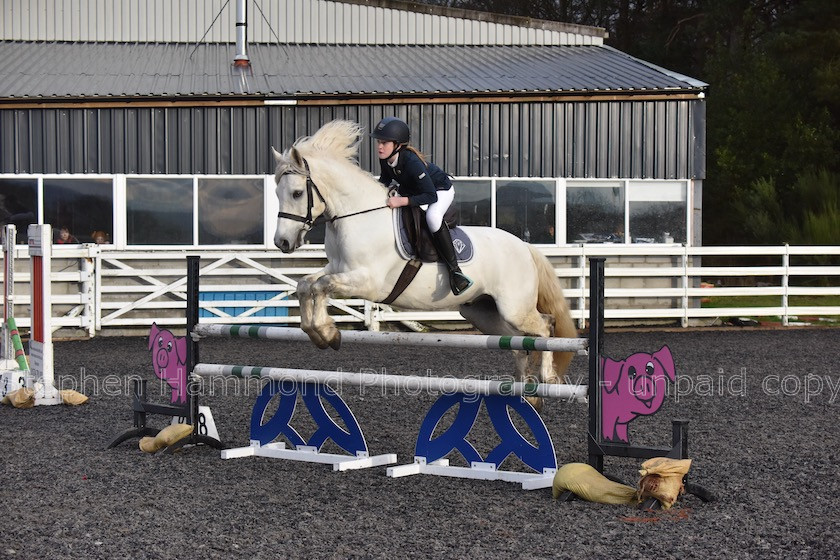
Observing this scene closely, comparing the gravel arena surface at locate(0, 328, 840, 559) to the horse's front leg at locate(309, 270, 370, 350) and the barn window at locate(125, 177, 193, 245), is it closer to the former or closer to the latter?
the horse's front leg at locate(309, 270, 370, 350)

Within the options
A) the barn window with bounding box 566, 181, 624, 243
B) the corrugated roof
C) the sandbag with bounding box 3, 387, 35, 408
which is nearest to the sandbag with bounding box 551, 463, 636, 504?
the sandbag with bounding box 3, 387, 35, 408

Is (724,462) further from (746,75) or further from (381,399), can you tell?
(746,75)

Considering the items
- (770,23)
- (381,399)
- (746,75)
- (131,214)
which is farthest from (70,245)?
(770,23)

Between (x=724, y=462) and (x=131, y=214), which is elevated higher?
(x=131, y=214)

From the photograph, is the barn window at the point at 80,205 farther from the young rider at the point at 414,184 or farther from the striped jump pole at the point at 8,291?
the young rider at the point at 414,184

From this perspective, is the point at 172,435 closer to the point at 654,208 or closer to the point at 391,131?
the point at 391,131

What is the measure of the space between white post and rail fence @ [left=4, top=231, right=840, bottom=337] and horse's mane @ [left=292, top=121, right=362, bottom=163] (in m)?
7.64

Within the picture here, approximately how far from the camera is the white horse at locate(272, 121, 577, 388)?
19.6 feet

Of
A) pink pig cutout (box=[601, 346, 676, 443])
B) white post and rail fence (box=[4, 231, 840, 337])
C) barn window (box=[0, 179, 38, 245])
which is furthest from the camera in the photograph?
barn window (box=[0, 179, 38, 245])

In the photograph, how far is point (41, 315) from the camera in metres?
8.58

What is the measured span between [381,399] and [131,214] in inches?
312

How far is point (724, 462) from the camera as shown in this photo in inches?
240

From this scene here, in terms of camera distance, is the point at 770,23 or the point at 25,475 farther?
the point at 770,23

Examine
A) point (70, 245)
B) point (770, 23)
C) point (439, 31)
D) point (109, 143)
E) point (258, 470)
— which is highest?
point (770, 23)
